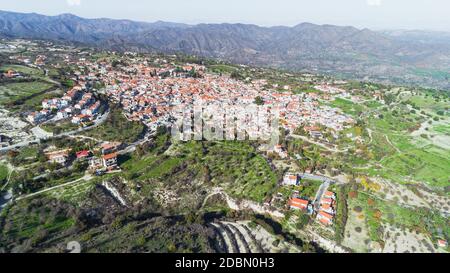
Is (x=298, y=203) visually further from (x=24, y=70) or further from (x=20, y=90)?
(x=24, y=70)

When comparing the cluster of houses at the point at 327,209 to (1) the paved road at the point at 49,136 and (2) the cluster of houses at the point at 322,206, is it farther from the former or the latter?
(1) the paved road at the point at 49,136

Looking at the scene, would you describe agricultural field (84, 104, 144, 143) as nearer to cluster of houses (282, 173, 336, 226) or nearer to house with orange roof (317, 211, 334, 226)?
cluster of houses (282, 173, 336, 226)

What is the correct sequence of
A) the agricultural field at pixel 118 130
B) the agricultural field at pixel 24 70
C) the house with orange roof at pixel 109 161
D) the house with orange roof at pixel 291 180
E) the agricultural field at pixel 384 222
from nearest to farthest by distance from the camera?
the agricultural field at pixel 384 222 → the house with orange roof at pixel 291 180 → the house with orange roof at pixel 109 161 → the agricultural field at pixel 118 130 → the agricultural field at pixel 24 70

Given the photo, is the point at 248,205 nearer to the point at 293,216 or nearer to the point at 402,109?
the point at 293,216

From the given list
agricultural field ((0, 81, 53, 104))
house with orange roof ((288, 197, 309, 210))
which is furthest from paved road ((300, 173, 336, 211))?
agricultural field ((0, 81, 53, 104))

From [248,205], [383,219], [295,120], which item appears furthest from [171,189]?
[295,120]

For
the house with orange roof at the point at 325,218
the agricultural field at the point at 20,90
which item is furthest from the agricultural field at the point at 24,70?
the house with orange roof at the point at 325,218

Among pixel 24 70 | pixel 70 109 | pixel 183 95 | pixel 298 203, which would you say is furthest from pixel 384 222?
pixel 24 70
